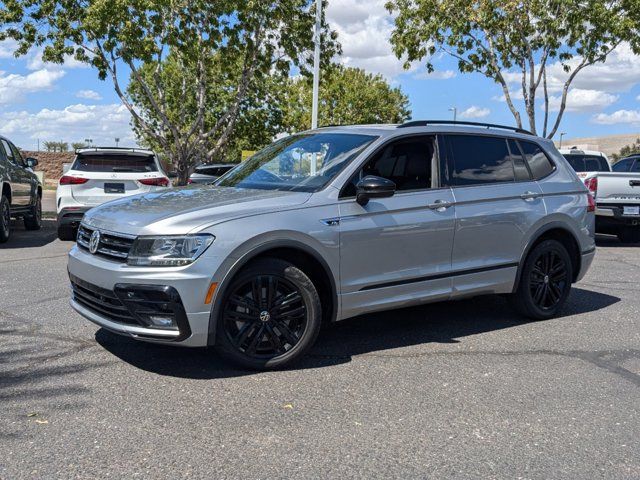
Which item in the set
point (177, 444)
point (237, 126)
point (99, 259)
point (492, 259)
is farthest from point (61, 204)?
point (237, 126)

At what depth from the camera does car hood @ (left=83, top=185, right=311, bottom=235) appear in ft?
14.6

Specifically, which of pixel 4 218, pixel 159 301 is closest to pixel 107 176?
pixel 4 218

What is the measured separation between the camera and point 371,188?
498 cm

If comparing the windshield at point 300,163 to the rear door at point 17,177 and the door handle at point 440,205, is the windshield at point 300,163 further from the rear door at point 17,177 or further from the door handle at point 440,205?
the rear door at point 17,177

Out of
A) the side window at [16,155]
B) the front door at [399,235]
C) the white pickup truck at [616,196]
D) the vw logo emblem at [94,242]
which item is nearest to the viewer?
the vw logo emblem at [94,242]

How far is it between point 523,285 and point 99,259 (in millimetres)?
3835

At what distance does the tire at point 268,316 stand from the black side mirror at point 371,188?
2.44ft

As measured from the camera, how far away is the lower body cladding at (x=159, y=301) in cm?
435

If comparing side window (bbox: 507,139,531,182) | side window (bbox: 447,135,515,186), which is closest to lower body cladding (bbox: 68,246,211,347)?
side window (bbox: 447,135,515,186)

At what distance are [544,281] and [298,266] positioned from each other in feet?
9.25

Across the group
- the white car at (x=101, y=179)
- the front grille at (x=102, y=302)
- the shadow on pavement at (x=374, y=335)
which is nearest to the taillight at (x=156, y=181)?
the white car at (x=101, y=179)

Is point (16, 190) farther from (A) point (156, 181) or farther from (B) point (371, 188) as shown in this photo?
(B) point (371, 188)

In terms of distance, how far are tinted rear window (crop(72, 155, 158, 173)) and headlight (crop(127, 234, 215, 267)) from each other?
6684mm

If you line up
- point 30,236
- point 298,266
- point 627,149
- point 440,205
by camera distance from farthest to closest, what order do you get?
point 627,149 < point 30,236 < point 440,205 < point 298,266
